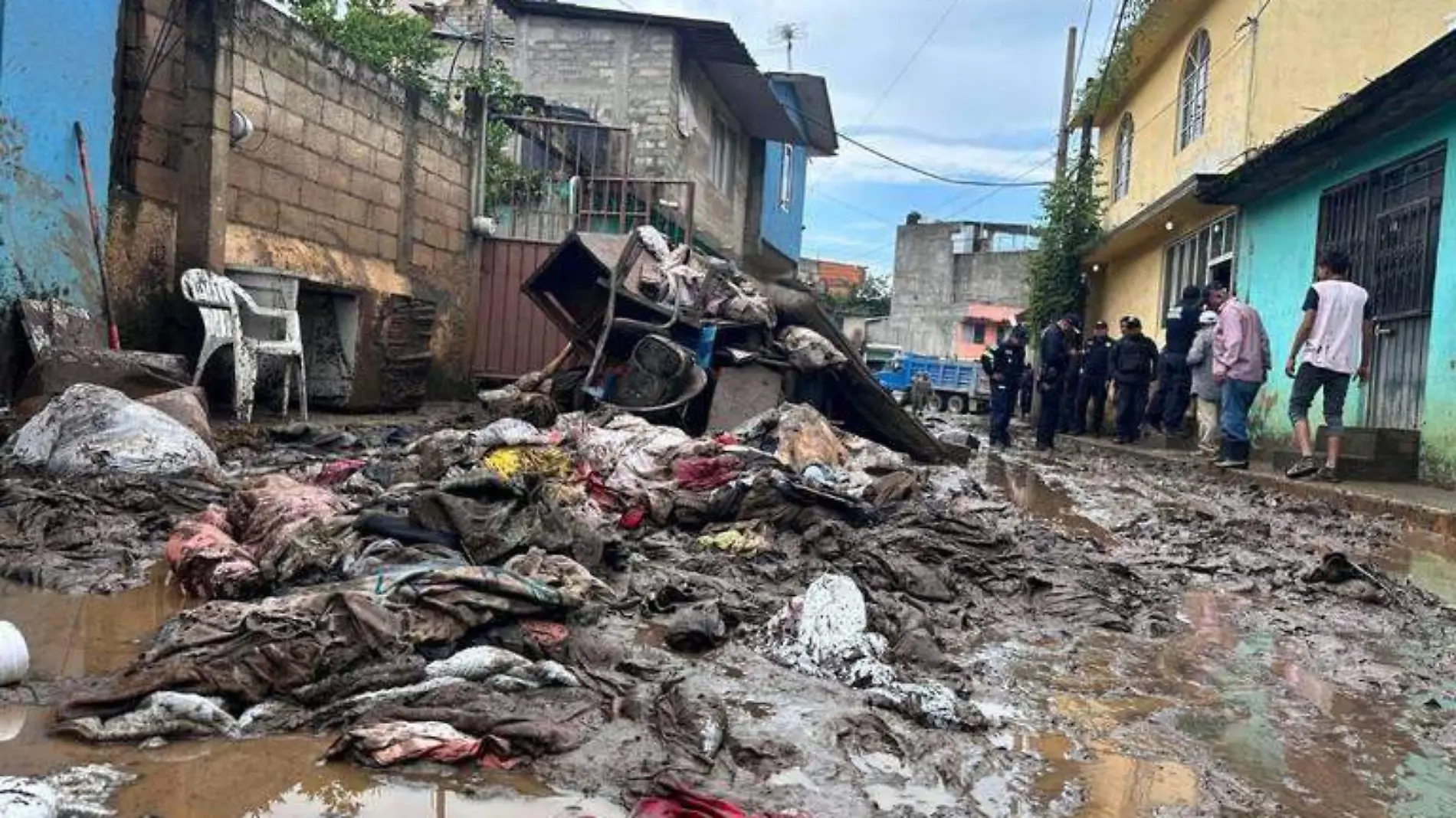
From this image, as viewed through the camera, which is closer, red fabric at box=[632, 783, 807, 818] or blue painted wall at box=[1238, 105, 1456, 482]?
red fabric at box=[632, 783, 807, 818]

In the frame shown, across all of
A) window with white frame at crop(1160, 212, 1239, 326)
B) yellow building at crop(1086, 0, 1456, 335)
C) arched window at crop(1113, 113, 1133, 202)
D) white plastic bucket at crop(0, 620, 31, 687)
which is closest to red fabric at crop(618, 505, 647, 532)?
white plastic bucket at crop(0, 620, 31, 687)

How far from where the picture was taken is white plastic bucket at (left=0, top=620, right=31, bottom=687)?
252 cm

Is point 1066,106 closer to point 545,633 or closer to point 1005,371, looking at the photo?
point 1005,371

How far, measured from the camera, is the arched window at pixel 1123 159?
19031 mm

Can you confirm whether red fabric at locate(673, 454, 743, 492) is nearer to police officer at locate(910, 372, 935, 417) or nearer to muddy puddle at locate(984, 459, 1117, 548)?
muddy puddle at locate(984, 459, 1117, 548)

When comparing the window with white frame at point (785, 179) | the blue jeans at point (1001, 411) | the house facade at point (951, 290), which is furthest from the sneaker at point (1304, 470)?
the house facade at point (951, 290)

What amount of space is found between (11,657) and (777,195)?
80.4ft

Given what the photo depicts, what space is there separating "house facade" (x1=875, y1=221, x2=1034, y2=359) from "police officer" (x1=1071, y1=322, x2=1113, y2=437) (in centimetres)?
2950

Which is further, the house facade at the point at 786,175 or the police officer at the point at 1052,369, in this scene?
the house facade at the point at 786,175

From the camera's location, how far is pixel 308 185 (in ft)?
30.3

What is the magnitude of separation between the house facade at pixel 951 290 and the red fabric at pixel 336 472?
3991 centimetres

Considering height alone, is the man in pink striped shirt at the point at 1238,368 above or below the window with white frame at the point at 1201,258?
below

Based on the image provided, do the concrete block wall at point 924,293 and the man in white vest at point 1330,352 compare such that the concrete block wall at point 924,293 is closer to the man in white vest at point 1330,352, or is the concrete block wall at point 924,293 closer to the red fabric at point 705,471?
the man in white vest at point 1330,352

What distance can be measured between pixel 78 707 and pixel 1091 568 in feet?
12.8
